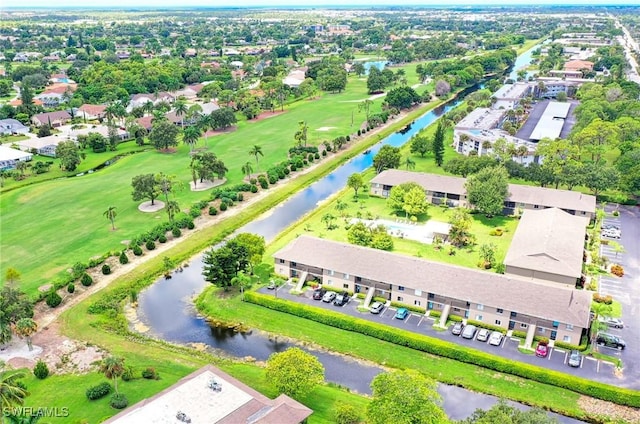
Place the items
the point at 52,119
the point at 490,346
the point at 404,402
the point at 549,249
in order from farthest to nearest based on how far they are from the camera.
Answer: the point at 52,119
the point at 549,249
the point at 490,346
the point at 404,402

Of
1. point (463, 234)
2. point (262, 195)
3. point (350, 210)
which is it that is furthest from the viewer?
point (262, 195)

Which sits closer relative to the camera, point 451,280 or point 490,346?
point 490,346

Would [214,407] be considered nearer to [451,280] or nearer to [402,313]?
[402,313]

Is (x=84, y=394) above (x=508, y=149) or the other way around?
the other way around

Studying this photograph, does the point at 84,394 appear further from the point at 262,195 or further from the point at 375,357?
the point at 262,195

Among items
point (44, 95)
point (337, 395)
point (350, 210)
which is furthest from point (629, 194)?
point (44, 95)

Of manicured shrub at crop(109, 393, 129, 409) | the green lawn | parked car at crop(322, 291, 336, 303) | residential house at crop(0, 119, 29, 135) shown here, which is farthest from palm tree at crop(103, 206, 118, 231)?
residential house at crop(0, 119, 29, 135)

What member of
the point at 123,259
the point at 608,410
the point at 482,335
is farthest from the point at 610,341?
the point at 123,259
